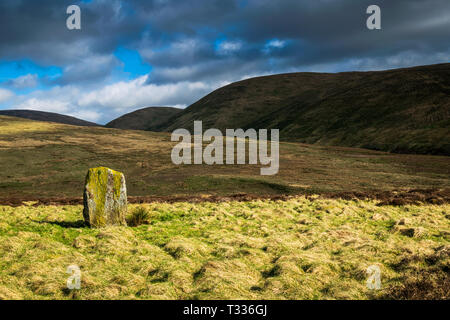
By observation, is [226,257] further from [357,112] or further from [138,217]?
[357,112]

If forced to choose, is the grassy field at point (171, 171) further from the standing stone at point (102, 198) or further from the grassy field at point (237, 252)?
the standing stone at point (102, 198)

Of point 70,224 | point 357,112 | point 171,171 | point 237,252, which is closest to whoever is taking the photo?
point 237,252

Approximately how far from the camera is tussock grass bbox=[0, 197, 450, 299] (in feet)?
27.7

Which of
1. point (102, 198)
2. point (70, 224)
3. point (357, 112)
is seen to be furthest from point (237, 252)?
point (357, 112)

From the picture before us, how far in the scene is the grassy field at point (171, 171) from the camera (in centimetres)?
3481

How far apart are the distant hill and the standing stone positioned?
→ 6471 cm

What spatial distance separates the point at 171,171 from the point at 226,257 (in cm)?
3439

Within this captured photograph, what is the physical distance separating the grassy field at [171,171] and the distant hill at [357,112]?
2448 centimetres

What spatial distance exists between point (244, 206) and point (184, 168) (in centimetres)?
2558

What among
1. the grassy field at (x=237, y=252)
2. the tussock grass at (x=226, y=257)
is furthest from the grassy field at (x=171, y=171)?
the tussock grass at (x=226, y=257)

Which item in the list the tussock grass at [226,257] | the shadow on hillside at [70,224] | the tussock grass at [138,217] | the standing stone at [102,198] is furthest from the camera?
the tussock grass at [138,217]

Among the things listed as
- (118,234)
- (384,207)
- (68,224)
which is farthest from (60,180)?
(384,207)

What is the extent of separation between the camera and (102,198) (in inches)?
597
